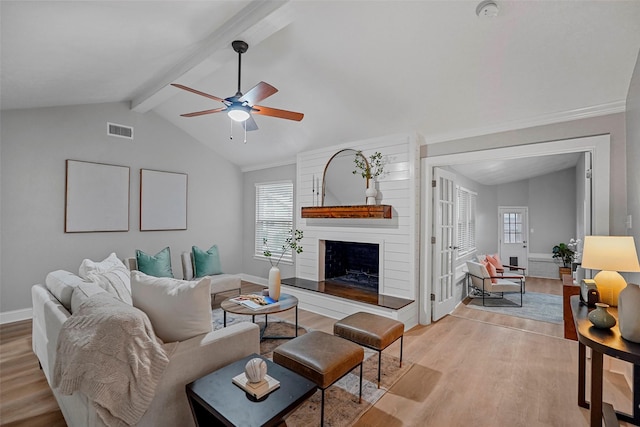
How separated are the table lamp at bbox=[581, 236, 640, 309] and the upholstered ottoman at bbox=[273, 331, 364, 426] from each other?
1.84m

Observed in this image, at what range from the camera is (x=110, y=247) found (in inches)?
185

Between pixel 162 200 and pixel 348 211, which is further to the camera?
pixel 162 200

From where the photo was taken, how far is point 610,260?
2.07 metres

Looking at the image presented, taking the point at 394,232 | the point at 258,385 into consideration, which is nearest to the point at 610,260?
the point at 394,232

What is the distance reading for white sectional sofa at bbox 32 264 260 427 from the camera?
155 centimetres

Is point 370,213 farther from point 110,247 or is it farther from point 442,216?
point 110,247

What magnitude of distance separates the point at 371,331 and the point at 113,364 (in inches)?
73.3

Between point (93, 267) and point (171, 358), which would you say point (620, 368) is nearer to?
point (171, 358)

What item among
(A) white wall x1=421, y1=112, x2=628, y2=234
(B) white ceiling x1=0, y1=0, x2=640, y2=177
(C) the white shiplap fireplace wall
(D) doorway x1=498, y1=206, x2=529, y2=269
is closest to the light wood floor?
(C) the white shiplap fireplace wall

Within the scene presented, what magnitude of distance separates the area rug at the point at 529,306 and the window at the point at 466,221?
1.01m

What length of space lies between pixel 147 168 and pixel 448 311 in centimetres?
545

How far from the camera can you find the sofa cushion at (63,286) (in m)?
2.08

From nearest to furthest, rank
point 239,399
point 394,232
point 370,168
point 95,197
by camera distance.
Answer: point 239,399 < point 394,232 < point 370,168 < point 95,197

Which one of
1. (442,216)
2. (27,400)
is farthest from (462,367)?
(27,400)
